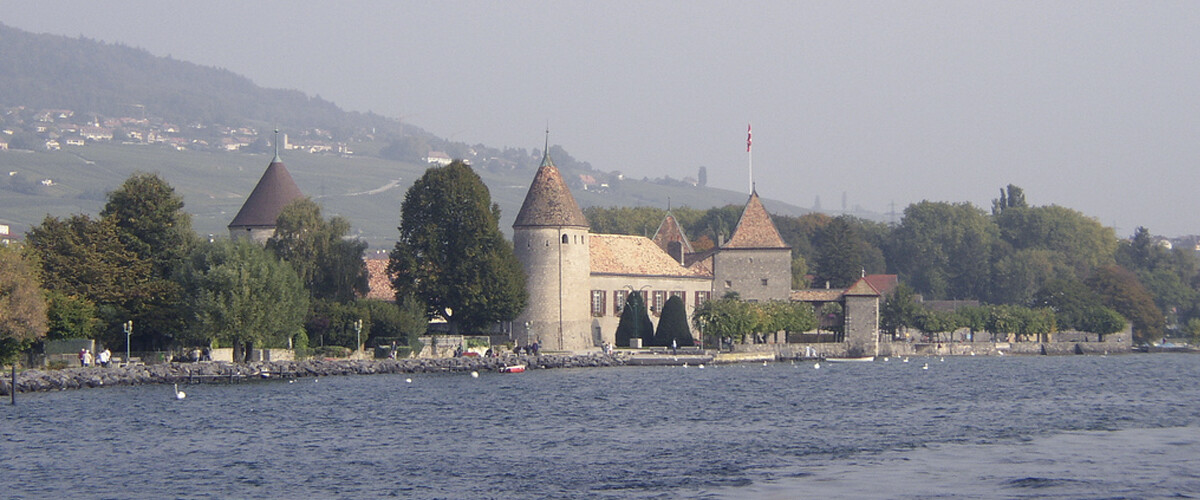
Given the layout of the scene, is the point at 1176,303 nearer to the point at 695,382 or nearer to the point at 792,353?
the point at 792,353

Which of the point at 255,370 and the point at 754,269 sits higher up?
the point at 754,269

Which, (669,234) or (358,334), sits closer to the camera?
(358,334)

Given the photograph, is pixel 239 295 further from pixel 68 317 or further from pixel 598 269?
→ pixel 598 269

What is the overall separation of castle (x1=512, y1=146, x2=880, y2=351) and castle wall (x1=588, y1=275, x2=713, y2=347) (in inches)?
1.8

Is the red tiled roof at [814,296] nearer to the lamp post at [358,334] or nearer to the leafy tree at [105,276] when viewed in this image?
the lamp post at [358,334]

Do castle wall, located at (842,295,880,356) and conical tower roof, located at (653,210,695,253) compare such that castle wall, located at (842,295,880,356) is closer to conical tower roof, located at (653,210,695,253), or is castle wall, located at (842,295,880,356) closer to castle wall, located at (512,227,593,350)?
conical tower roof, located at (653,210,695,253)

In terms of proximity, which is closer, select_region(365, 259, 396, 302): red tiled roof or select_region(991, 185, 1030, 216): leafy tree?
select_region(365, 259, 396, 302): red tiled roof

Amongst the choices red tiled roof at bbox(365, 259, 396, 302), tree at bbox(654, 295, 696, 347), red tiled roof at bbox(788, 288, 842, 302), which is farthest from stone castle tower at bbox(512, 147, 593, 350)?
red tiled roof at bbox(788, 288, 842, 302)

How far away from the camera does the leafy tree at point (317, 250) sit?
57.8 metres

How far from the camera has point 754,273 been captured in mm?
74000

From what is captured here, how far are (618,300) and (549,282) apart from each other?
20.5 feet

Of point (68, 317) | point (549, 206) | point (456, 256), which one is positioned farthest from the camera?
point (549, 206)

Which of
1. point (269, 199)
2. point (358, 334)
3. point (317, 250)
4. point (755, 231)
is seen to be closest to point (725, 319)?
point (755, 231)

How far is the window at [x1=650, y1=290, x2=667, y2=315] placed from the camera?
70625 mm
